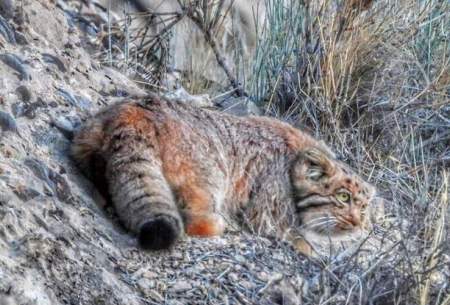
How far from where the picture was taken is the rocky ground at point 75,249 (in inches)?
Result: 140

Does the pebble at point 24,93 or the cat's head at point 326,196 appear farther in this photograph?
the cat's head at point 326,196

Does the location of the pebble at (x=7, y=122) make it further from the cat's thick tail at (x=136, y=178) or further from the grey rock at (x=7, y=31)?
the grey rock at (x=7, y=31)

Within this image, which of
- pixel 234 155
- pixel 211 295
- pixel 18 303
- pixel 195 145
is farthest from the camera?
pixel 234 155

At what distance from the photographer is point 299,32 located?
7.27 meters

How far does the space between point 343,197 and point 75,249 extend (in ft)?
6.30

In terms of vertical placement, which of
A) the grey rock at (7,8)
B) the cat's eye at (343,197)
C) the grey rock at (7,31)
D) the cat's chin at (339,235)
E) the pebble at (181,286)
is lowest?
the cat's chin at (339,235)

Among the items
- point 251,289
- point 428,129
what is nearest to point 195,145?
point 251,289

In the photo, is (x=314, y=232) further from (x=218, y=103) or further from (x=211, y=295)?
(x=218, y=103)

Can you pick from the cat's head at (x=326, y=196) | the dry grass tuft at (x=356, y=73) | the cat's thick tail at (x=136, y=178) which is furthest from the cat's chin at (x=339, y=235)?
the cat's thick tail at (x=136, y=178)

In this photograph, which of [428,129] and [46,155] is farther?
[428,129]

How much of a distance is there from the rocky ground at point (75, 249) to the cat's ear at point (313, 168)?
2.29ft

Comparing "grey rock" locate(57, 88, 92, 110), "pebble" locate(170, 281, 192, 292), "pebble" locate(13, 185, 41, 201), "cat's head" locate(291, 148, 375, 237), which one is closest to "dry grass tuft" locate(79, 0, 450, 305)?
"cat's head" locate(291, 148, 375, 237)

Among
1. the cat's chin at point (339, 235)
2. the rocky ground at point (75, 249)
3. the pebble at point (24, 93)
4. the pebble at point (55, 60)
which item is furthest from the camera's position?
the pebble at point (55, 60)

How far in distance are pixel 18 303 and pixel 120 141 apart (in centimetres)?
152
